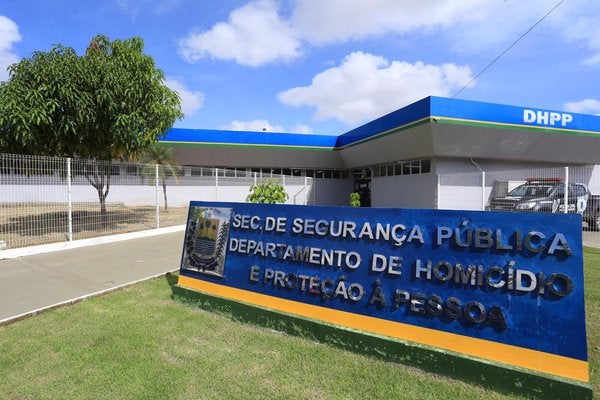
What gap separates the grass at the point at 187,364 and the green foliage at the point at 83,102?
6241 mm

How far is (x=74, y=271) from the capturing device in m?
6.89

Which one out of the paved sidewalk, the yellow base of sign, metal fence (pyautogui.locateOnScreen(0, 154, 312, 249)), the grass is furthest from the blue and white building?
the yellow base of sign

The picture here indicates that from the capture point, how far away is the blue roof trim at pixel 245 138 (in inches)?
971

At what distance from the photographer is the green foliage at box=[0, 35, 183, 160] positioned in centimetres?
878

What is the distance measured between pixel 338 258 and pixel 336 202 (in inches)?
1037

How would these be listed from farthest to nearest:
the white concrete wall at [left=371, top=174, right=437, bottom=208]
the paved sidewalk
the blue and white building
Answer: the white concrete wall at [left=371, top=174, right=437, bottom=208] → the blue and white building → the paved sidewalk

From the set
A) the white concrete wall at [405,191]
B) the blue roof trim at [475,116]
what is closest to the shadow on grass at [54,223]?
the blue roof trim at [475,116]

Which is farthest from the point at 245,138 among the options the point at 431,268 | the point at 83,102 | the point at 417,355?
the point at 417,355

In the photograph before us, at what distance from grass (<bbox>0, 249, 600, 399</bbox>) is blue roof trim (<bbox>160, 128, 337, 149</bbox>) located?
69.9ft

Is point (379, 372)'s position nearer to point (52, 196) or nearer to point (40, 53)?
point (52, 196)

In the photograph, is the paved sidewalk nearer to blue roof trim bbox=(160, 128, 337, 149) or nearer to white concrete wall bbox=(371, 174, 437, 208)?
white concrete wall bbox=(371, 174, 437, 208)

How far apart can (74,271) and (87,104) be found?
4.51 meters

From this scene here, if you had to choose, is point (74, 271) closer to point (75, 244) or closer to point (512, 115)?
point (75, 244)

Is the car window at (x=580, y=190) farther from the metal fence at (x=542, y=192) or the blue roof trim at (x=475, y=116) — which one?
the blue roof trim at (x=475, y=116)
